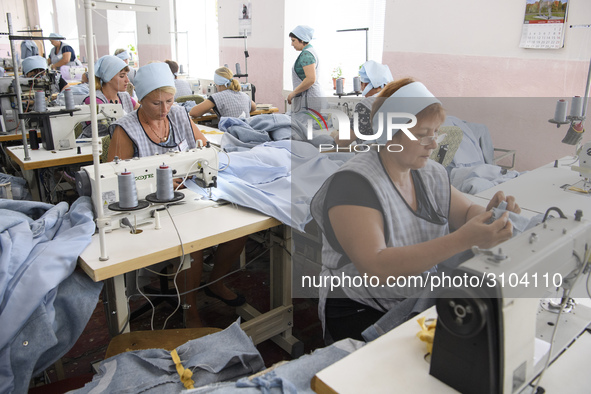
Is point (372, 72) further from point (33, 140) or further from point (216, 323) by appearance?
point (33, 140)

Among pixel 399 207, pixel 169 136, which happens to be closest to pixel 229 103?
pixel 169 136

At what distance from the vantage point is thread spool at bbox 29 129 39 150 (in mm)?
2979

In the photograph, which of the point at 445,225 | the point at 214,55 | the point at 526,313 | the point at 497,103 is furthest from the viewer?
the point at 214,55

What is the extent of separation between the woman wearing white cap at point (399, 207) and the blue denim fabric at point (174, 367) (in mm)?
429

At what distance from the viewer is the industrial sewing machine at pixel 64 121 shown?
2889mm

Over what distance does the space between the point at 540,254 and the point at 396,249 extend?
56 cm

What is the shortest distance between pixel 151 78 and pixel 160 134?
0.30 metres

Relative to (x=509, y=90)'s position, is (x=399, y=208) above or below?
below

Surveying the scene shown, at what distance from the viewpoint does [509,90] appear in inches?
97.3

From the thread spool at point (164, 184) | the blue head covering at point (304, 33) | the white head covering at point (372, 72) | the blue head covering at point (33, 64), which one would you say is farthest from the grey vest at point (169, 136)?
the blue head covering at point (33, 64)

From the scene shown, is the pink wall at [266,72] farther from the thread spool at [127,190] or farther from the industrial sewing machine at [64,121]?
the thread spool at [127,190]

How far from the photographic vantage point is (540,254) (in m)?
0.86

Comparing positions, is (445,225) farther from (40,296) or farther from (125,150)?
(125,150)

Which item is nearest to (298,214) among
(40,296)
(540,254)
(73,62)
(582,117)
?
(40,296)
